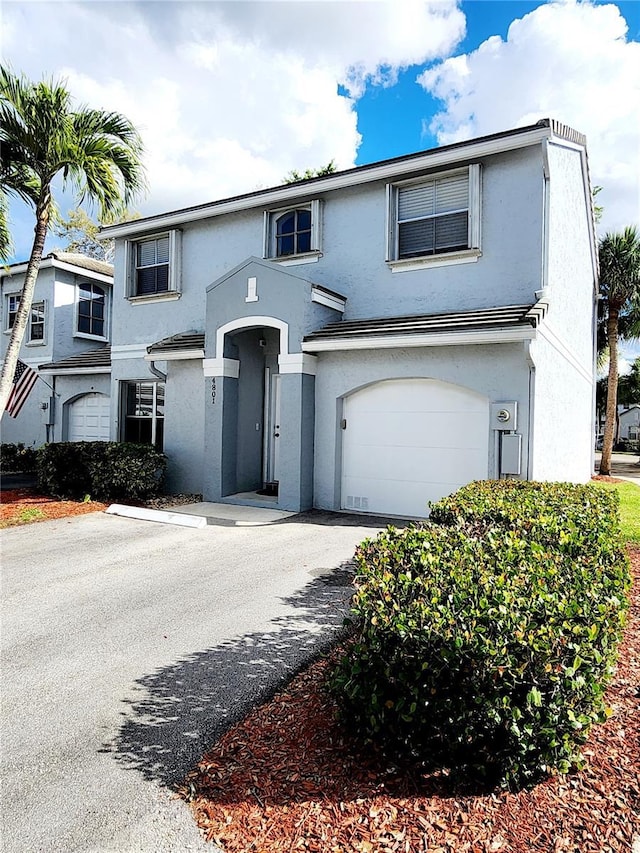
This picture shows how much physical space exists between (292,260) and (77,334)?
10.5 meters

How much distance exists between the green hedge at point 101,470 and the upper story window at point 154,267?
441 cm

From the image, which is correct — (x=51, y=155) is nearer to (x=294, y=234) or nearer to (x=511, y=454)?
(x=294, y=234)

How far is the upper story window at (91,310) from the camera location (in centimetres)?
1892

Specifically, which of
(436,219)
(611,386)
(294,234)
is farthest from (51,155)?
(611,386)

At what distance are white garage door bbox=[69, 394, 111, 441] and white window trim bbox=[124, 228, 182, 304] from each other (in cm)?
339

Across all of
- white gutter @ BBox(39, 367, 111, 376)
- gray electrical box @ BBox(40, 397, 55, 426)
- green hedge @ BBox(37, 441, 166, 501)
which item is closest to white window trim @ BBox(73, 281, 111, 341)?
white gutter @ BBox(39, 367, 111, 376)

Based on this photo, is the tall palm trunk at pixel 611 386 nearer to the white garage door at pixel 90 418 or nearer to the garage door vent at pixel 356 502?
the garage door vent at pixel 356 502

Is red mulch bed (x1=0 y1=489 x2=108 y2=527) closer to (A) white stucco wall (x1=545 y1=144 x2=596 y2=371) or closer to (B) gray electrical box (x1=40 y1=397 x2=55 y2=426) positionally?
(B) gray electrical box (x1=40 y1=397 x2=55 y2=426)

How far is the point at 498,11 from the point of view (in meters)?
9.02

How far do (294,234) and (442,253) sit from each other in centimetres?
369

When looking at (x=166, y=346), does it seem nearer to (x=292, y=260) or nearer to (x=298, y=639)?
(x=292, y=260)

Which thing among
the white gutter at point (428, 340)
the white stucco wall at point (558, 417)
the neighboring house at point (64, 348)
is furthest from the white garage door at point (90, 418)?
Answer: the white stucco wall at point (558, 417)

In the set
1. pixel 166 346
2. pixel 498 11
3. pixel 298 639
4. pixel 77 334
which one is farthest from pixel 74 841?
pixel 77 334

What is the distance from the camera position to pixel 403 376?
31.7 feet
